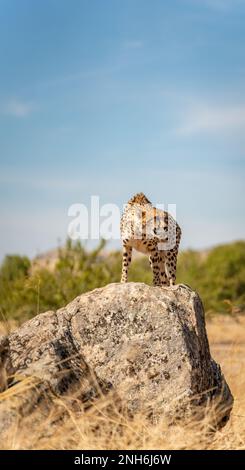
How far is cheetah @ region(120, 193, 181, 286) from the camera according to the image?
9.49 metres

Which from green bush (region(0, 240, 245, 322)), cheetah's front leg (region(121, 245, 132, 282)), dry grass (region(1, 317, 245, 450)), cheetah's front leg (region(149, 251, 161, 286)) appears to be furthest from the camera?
green bush (region(0, 240, 245, 322))

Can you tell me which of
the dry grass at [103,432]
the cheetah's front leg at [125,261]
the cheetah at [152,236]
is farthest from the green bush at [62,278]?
the dry grass at [103,432]

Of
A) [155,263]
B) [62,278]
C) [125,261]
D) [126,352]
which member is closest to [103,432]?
[126,352]

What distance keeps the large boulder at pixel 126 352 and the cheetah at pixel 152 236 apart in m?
1.04

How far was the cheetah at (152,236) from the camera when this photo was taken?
31.1 feet

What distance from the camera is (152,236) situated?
31.3ft

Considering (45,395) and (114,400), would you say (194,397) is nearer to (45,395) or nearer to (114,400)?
(114,400)

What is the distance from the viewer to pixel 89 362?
820 centimetres

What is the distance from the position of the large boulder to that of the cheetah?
1035 millimetres

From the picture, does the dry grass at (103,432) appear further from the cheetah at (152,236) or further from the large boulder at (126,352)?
the cheetah at (152,236)

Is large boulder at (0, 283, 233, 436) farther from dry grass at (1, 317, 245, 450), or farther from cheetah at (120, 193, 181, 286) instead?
cheetah at (120, 193, 181, 286)

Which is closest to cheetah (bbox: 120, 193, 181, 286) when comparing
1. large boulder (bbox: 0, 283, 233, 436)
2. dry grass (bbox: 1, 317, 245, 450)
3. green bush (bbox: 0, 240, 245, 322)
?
large boulder (bbox: 0, 283, 233, 436)

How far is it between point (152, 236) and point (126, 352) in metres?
1.82
